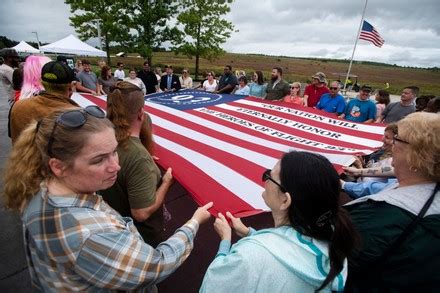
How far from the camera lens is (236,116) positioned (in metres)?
3.85

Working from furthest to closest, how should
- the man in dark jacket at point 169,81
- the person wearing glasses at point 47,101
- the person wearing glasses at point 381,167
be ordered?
the man in dark jacket at point 169,81, the person wearing glasses at point 381,167, the person wearing glasses at point 47,101

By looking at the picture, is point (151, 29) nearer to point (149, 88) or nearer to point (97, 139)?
point (149, 88)

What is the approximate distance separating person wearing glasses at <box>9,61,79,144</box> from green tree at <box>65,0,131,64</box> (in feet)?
65.0

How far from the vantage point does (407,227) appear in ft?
3.76

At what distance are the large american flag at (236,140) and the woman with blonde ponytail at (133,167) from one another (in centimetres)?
41

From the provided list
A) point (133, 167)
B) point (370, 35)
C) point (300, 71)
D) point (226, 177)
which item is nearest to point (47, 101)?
point (133, 167)

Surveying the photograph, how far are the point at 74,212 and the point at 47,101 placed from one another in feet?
5.42

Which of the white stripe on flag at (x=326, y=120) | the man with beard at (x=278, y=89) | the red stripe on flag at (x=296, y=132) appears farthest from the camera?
the man with beard at (x=278, y=89)

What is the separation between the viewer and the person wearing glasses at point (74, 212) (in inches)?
35.0

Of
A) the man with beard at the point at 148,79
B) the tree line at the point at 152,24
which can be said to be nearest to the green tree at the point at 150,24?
the tree line at the point at 152,24

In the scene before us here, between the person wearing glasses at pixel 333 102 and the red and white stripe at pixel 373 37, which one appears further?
the red and white stripe at pixel 373 37

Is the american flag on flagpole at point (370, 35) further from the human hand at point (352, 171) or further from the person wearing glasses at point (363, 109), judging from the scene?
the human hand at point (352, 171)

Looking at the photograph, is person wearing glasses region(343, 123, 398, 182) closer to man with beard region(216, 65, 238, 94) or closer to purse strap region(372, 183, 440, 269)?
purse strap region(372, 183, 440, 269)

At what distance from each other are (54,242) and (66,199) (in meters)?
0.14
